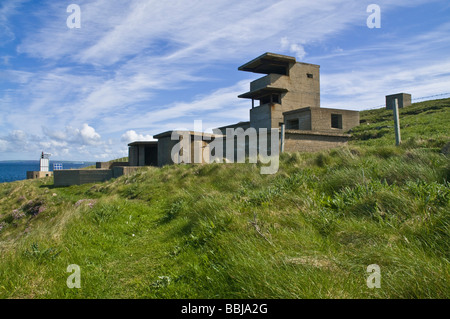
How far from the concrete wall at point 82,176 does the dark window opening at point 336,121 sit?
22.1 m

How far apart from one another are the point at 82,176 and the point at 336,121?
24.6 meters

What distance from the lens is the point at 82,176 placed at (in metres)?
22.5

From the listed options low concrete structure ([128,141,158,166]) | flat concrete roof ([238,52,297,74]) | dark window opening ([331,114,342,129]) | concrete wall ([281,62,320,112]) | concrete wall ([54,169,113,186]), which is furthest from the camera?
concrete wall ([281,62,320,112])

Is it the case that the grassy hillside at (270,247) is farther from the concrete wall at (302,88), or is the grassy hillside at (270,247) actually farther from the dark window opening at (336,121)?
the concrete wall at (302,88)

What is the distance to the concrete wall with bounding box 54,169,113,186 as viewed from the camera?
A: 22.5m

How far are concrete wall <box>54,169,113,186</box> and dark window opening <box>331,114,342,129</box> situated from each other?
2208cm

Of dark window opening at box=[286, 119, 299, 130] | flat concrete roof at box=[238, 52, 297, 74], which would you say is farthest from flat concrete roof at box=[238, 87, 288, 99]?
dark window opening at box=[286, 119, 299, 130]

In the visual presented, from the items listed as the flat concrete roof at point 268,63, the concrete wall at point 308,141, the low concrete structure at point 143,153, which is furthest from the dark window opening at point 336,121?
the low concrete structure at point 143,153

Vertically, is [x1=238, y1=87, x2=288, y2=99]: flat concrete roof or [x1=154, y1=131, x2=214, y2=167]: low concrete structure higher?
[x1=238, y1=87, x2=288, y2=99]: flat concrete roof

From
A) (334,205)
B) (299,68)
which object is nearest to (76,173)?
(334,205)

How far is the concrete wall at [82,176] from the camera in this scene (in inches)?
885

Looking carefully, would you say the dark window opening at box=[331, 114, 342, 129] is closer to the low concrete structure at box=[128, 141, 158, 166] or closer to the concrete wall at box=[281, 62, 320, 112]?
the concrete wall at box=[281, 62, 320, 112]

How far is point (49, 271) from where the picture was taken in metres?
3.94
